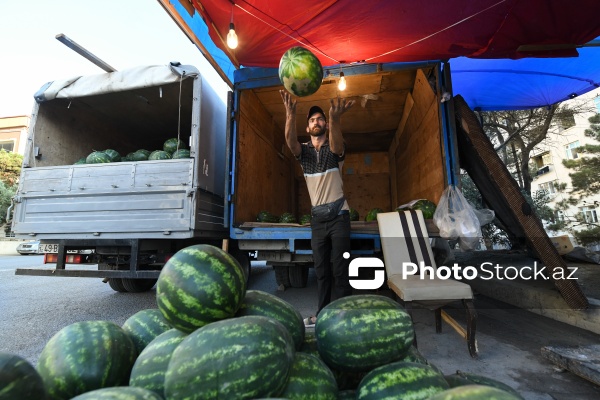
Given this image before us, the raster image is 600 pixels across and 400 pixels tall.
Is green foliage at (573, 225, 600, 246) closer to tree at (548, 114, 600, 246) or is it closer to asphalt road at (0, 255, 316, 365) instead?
tree at (548, 114, 600, 246)

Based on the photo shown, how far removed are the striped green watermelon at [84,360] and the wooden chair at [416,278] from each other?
→ 2224 millimetres

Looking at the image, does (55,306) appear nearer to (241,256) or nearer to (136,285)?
(136,285)

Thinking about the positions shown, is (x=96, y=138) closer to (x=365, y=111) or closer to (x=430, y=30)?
(x=365, y=111)

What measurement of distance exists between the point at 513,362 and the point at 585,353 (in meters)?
0.51

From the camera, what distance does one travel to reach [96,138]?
562 cm

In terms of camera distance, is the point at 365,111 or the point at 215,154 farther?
the point at 365,111

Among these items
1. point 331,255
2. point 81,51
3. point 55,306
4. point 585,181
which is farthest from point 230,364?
point 585,181

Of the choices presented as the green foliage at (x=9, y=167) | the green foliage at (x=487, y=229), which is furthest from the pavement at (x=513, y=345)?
the green foliage at (x=9, y=167)

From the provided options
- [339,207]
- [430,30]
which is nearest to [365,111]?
[430,30]

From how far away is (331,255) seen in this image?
333 cm

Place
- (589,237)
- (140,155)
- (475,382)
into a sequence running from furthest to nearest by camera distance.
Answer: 1. (589,237)
2. (140,155)
3. (475,382)

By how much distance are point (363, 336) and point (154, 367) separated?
26.7 inches

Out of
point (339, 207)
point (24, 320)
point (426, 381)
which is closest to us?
point (426, 381)

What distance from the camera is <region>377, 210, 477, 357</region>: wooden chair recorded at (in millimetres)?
2695
